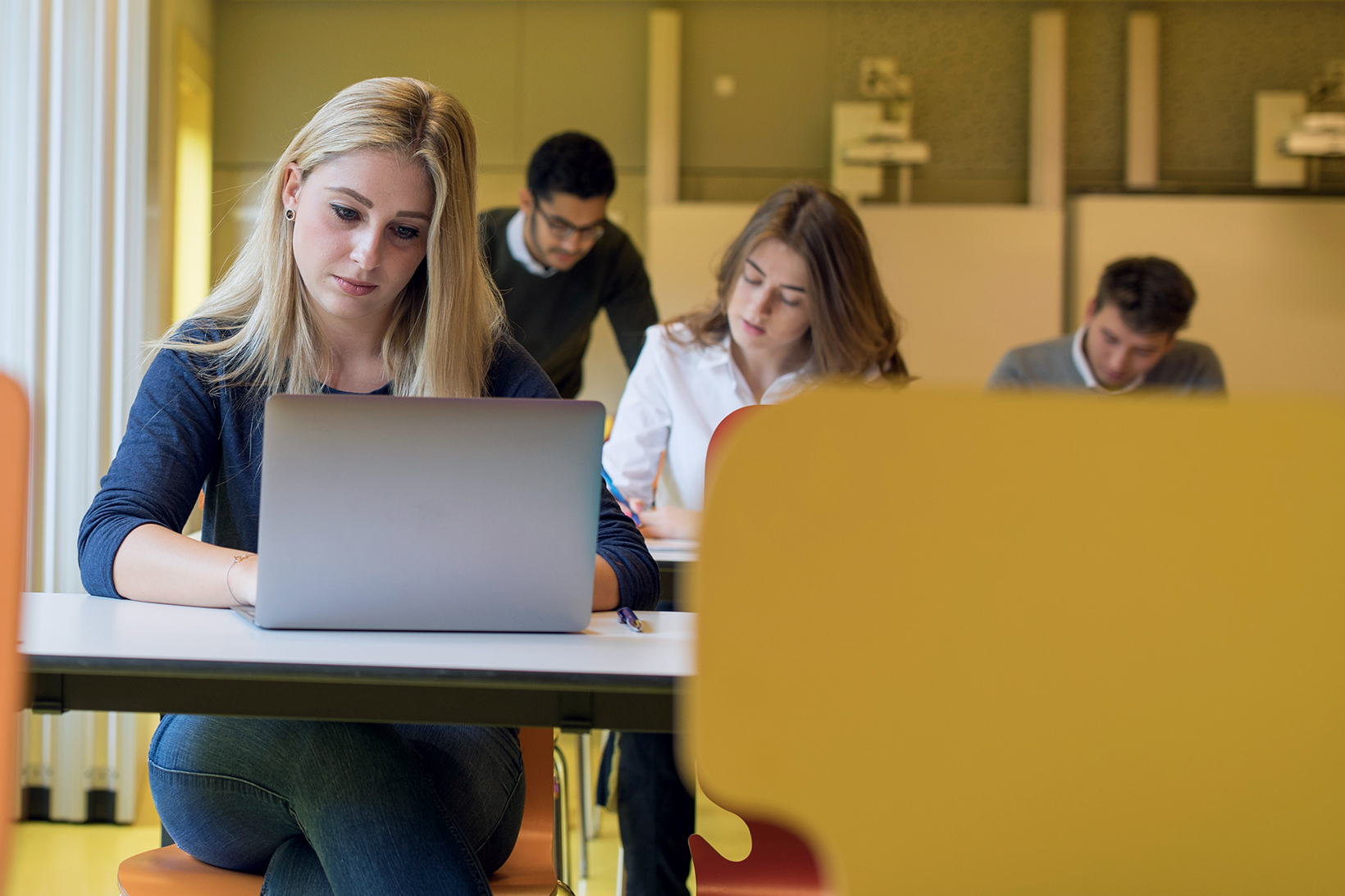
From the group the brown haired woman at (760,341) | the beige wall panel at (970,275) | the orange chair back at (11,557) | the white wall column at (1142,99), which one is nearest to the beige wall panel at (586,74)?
the beige wall panel at (970,275)

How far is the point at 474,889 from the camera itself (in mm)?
963

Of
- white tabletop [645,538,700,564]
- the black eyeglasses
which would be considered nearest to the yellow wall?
the black eyeglasses

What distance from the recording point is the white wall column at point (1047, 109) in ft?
13.9

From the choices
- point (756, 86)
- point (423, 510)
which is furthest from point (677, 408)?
point (756, 86)

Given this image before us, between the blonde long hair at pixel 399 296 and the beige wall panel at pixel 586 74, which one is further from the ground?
the beige wall panel at pixel 586 74

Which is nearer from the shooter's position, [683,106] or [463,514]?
[463,514]

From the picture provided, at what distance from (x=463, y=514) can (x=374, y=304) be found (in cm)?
54

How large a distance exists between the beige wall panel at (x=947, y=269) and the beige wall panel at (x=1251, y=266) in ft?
0.61

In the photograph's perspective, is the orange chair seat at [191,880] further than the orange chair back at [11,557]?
Yes

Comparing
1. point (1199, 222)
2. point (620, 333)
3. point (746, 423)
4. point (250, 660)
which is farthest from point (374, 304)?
point (1199, 222)

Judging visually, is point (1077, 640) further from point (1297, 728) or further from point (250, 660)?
point (250, 660)

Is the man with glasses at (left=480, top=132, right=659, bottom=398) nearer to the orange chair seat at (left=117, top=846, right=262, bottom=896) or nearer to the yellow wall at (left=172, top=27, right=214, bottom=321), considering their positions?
the yellow wall at (left=172, top=27, right=214, bottom=321)

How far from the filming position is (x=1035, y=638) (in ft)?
1.82

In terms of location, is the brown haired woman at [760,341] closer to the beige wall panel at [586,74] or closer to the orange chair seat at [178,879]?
the orange chair seat at [178,879]
